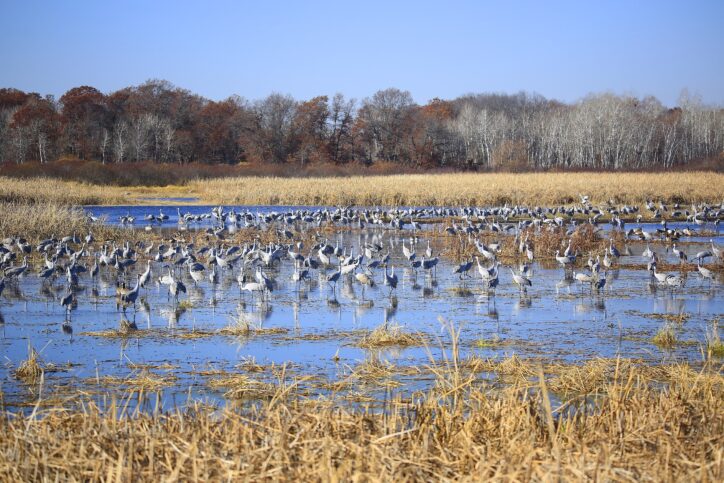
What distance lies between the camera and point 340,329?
10859 millimetres

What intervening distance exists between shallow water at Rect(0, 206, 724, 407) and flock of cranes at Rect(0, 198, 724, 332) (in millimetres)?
259

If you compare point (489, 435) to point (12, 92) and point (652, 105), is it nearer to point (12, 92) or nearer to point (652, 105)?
point (12, 92)

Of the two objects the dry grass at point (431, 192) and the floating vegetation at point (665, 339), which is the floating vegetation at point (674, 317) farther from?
the dry grass at point (431, 192)

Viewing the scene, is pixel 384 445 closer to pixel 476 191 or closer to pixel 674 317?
pixel 674 317

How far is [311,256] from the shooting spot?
18906 millimetres

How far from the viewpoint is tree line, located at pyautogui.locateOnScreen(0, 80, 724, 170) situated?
63600mm

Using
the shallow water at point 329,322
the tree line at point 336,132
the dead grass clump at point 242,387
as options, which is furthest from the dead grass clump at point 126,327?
the tree line at point 336,132

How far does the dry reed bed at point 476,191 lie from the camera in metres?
33.2

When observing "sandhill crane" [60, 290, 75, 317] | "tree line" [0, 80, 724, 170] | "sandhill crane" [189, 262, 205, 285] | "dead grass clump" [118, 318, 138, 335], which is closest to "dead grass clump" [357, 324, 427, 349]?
"dead grass clump" [118, 318, 138, 335]

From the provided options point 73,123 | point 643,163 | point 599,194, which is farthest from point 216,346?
point 643,163

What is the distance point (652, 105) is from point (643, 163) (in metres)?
25.8

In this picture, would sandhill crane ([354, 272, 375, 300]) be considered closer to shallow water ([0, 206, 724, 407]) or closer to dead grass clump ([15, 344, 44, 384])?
shallow water ([0, 206, 724, 407])

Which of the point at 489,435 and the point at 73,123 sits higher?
the point at 73,123

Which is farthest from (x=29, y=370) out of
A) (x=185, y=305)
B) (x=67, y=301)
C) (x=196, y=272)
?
(x=196, y=272)
